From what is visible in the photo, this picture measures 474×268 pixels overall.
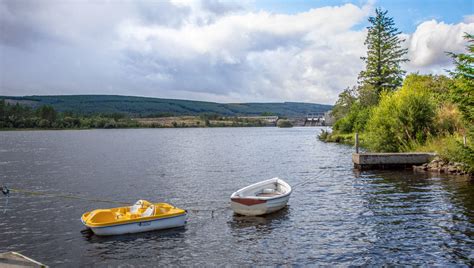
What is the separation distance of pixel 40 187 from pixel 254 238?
2062 centimetres

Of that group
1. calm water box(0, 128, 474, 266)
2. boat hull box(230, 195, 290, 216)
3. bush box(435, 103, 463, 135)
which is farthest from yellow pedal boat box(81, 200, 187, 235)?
bush box(435, 103, 463, 135)

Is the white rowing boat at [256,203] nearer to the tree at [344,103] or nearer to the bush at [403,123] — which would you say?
the bush at [403,123]

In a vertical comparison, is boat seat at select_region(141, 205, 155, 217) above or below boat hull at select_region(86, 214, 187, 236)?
above

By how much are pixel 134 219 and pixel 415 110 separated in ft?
104

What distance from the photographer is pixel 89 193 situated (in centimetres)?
2800

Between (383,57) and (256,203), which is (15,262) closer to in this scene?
(256,203)

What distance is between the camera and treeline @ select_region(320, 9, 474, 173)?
87.0 feet

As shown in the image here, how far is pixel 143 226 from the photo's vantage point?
17531 millimetres

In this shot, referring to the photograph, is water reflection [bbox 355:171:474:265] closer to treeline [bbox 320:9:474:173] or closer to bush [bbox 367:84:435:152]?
treeline [bbox 320:9:474:173]

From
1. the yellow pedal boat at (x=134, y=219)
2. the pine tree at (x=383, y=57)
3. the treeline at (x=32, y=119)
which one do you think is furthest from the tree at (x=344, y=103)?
the treeline at (x=32, y=119)

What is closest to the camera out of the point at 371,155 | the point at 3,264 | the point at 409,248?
the point at 3,264

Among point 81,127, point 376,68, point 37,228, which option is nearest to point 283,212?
point 37,228

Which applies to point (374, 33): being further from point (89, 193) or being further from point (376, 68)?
point (89, 193)

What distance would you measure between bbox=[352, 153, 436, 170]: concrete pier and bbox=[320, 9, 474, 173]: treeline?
1835 mm
